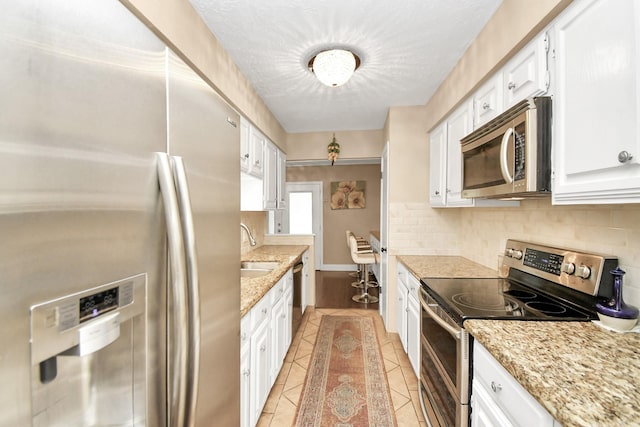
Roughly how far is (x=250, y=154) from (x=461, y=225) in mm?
2145

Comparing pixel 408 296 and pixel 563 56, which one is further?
pixel 408 296

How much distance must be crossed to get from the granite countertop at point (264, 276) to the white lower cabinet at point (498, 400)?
1.01 m

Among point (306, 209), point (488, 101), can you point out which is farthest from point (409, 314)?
point (306, 209)

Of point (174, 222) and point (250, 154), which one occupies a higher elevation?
point (250, 154)

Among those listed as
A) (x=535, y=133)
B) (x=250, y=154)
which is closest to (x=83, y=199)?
(x=535, y=133)

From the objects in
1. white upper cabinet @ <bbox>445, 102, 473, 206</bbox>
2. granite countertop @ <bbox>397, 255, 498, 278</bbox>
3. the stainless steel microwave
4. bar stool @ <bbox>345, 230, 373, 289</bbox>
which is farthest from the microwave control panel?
bar stool @ <bbox>345, 230, 373, 289</bbox>

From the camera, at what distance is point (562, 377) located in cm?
81

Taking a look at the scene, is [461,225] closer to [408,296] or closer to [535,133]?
[408,296]

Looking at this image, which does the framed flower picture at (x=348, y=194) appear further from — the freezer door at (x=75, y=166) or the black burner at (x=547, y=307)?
the freezer door at (x=75, y=166)

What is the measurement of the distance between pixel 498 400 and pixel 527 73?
1398 millimetres

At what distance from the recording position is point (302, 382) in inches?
88.9

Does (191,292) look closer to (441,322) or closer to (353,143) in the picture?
(441,322)

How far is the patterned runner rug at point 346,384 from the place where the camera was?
188cm

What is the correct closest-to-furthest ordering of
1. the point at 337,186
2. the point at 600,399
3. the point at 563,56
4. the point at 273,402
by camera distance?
the point at 600,399
the point at 563,56
the point at 273,402
the point at 337,186
